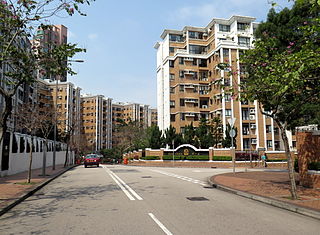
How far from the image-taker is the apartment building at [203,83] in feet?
178

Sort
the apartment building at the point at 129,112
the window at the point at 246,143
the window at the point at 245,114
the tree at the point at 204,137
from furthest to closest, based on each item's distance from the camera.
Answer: the apartment building at the point at 129,112 < the window at the point at 245,114 < the window at the point at 246,143 < the tree at the point at 204,137

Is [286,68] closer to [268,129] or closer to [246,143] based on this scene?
[246,143]

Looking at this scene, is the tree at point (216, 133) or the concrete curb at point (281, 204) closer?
the concrete curb at point (281, 204)

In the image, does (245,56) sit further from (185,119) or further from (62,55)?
(185,119)

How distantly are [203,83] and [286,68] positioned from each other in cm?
5259

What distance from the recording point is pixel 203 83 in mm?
61094

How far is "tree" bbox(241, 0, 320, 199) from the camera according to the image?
849cm

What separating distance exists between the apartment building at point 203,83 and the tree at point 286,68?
118ft

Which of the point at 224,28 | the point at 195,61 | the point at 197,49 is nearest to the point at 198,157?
the point at 195,61

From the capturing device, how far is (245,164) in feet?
125

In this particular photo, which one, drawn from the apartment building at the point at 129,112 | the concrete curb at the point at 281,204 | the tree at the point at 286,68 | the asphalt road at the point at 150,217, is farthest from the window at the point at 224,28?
the apartment building at the point at 129,112

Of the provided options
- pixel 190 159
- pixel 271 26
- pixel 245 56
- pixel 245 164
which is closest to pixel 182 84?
pixel 190 159

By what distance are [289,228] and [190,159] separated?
3513cm

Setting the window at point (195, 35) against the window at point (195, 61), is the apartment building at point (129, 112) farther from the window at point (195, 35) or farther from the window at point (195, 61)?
the window at point (195, 61)
